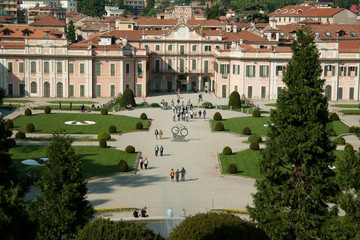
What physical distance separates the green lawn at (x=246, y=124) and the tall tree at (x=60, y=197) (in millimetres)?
31972

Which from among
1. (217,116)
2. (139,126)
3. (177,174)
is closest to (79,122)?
(139,126)

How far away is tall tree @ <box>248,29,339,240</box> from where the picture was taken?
1065 inches

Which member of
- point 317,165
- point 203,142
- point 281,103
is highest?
point 281,103

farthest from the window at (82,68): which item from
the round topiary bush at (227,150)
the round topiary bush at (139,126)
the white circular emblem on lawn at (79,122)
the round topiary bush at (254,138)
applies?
the round topiary bush at (227,150)

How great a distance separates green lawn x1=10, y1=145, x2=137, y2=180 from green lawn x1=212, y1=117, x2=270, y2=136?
14.4 metres

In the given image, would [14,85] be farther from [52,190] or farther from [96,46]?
[52,190]

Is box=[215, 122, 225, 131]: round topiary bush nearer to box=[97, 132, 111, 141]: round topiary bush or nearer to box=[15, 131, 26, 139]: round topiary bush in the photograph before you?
box=[97, 132, 111, 141]: round topiary bush

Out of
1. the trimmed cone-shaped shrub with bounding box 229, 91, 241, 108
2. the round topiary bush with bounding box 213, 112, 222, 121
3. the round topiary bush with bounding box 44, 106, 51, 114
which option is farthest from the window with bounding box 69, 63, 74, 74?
the round topiary bush with bounding box 213, 112, 222, 121

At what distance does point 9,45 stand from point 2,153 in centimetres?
5490

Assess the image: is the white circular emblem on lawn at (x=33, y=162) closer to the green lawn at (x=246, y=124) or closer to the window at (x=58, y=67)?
the green lawn at (x=246, y=124)

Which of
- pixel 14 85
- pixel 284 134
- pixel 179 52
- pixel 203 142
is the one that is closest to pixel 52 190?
pixel 284 134

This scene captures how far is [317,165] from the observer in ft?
90.1

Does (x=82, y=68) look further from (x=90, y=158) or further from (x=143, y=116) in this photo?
(x=90, y=158)

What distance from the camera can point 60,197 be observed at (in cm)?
2755
